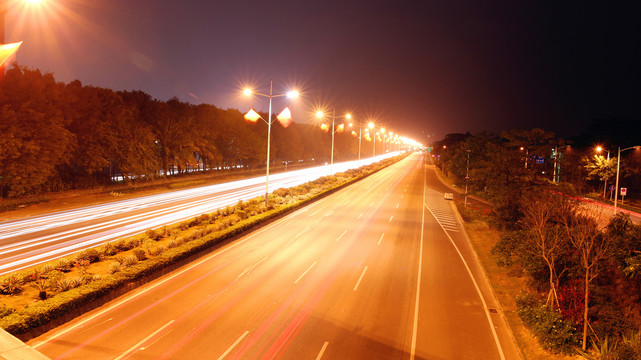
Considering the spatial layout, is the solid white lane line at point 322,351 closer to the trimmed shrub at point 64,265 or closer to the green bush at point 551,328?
the green bush at point 551,328

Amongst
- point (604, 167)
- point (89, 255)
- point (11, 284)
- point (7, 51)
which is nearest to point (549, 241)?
point (7, 51)

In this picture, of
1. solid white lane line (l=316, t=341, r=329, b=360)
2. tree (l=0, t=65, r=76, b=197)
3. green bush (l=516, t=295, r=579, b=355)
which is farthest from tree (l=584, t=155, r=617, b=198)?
tree (l=0, t=65, r=76, b=197)

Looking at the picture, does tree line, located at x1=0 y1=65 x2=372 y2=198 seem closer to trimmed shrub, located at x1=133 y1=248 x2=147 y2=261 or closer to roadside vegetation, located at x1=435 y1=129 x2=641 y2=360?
trimmed shrub, located at x1=133 y1=248 x2=147 y2=261

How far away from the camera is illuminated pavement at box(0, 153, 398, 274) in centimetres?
1789

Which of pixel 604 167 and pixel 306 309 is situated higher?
pixel 604 167

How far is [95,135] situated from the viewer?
3869 cm

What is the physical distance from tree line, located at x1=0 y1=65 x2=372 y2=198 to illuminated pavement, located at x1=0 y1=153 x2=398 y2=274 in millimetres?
6274

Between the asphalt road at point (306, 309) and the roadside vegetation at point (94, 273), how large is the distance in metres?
0.52

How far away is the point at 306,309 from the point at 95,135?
3674 centimetres

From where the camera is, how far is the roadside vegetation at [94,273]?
35.2 feet

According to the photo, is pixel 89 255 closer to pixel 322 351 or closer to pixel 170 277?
pixel 170 277

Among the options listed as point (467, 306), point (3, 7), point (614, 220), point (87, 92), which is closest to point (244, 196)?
point (87, 92)

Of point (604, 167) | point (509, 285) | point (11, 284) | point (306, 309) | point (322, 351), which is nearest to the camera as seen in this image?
point (322, 351)

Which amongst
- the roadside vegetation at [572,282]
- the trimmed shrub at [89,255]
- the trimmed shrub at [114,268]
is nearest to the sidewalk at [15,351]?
the trimmed shrub at [114,268]
